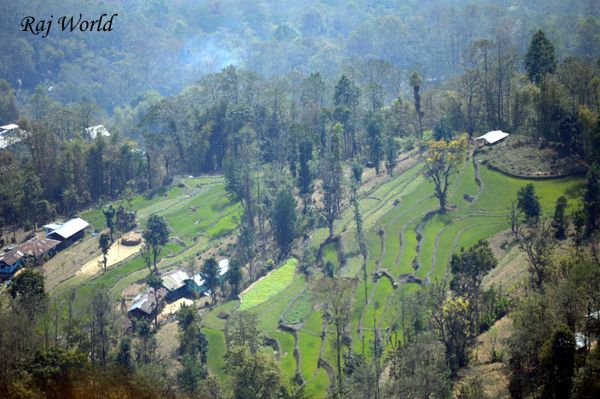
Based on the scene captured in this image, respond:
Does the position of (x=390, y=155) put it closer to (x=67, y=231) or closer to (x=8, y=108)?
(x=67, y=231)

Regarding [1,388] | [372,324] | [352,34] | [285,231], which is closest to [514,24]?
[352,34]

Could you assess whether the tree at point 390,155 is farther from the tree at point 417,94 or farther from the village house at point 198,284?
the village house at point 198,284

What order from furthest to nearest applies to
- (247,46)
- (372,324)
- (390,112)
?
(247,46) → (390,112) → (372,324)

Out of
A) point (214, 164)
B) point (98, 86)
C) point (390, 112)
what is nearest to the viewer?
point (390, 112)

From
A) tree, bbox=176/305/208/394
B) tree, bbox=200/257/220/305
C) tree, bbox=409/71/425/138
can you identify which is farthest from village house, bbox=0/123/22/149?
tree, bbox=409/71/425/138

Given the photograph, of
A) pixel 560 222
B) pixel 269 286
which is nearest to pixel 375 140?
pixel 269 286

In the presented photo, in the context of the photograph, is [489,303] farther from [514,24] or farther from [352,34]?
[352,34]

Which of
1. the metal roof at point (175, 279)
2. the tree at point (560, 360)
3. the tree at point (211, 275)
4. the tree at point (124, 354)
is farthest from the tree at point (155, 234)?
the tree at point (560, 360)

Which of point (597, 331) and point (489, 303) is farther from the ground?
point (597, 331)
